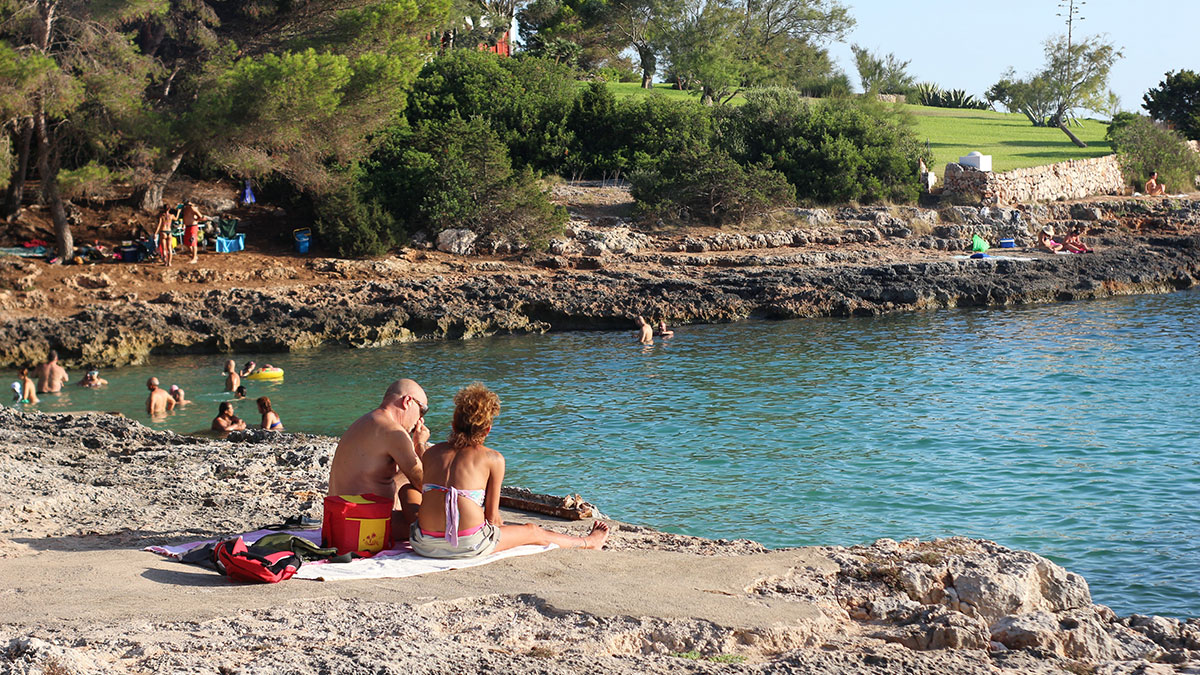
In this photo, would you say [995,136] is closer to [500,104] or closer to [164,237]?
[500,104]

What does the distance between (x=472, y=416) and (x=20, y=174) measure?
22678mm

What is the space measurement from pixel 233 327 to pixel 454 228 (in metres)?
7.09

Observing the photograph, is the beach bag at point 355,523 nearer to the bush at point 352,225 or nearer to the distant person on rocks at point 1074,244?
the bush at point 352,225

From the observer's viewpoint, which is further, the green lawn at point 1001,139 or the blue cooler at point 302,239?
the green lawn at point 1001,139

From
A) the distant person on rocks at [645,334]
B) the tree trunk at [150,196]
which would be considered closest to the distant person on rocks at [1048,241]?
the distant person on rocks at [645,334]

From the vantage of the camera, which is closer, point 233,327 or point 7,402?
point 7,402

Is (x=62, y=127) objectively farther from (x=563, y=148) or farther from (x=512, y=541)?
(x=512, y=541)

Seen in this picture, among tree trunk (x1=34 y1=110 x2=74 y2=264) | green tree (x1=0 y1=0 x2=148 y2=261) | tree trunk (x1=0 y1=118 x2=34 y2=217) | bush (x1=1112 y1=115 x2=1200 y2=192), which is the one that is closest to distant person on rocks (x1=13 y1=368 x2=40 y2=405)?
green tree (x1=0 y1=0 x2=148 y2=261)

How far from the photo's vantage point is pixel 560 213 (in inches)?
1134

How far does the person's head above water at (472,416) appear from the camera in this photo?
6977 millimetres

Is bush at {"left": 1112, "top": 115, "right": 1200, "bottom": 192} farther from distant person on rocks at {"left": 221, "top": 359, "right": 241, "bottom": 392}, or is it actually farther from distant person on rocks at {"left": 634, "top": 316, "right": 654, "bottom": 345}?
distant person on rocks at {"left": 221, "top": 359, "right": 241, "bottom": 392}

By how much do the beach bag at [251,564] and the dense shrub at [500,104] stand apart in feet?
90.1

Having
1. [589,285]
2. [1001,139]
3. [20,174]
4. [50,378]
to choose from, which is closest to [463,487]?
[50,378]

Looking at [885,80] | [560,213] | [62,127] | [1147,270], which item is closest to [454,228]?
[560,213]
